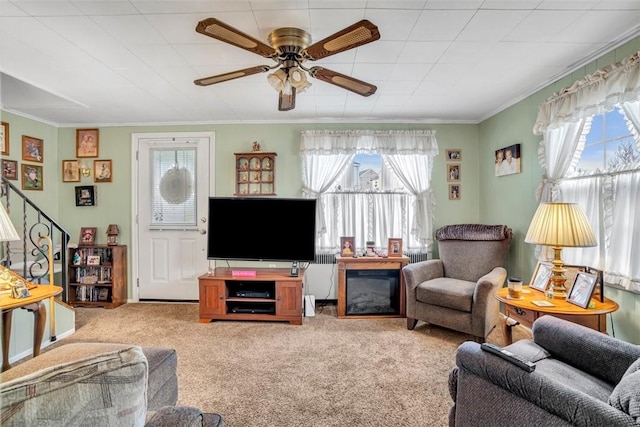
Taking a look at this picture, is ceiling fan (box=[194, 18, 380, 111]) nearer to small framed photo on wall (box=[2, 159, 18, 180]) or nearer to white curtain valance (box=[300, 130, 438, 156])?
white curtain valance (box=[300, 130, 438, 156])

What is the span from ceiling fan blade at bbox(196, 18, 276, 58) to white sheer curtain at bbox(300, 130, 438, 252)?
223cm

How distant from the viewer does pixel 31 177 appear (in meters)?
3.86

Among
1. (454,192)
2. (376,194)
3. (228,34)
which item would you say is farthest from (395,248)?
(228,34)

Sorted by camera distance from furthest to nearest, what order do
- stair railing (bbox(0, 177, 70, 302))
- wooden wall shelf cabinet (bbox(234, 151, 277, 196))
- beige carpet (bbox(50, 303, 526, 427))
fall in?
wooden wall shelf cabinet (bbox(234, 151, 277, 196))
stair railing (bbox(0, 177, 70, 302))
beige carpet (bbox(50, 303, 526, 427))

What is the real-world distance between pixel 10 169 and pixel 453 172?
210 inches

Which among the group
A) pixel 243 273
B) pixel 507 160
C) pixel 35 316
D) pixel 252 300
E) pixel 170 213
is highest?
pixel 507 160

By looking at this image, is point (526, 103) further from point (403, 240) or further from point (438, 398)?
point (438, 398)

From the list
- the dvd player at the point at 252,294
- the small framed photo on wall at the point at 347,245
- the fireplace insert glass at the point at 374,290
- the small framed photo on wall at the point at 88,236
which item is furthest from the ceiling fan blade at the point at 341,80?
the small framed photo on wall at the point at 88,236

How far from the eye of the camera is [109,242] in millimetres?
4125

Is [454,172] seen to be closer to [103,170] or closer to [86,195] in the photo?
[103,170]

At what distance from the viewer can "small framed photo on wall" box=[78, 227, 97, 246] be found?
407cm

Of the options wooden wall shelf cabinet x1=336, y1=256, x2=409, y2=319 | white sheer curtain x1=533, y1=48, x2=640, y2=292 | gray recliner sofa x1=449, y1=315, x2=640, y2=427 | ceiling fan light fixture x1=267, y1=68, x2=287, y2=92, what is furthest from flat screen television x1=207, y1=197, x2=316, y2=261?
white sheer curtain x1=533, y1=48, x2=640, y2=292

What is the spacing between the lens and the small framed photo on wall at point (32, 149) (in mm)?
3766

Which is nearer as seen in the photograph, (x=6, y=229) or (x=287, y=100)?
(x=6, y=229)
